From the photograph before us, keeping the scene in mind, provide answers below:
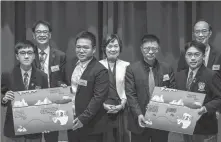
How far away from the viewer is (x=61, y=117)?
9.80ft

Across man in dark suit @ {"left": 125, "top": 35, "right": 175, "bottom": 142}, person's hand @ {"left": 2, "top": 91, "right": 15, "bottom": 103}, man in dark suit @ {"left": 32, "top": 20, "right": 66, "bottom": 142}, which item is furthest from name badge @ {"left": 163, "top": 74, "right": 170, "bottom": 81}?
person's hand @ {"left": 2, "top": 91, "right": 15, "bottom": 103}

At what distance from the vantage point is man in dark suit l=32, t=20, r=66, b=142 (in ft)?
10.5

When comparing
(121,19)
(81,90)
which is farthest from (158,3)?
(81,90)

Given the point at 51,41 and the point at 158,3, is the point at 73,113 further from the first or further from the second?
the point at 158,3

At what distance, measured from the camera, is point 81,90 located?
2959 mm

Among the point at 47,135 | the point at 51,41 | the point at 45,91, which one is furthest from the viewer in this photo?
the point at 51,41

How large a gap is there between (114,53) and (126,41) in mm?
527

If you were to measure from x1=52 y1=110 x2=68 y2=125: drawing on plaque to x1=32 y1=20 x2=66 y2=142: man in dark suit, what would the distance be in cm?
29

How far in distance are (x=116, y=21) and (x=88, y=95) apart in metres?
1.17

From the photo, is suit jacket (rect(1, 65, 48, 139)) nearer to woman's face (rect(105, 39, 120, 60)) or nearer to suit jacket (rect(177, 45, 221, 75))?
woman's face (rect(105, 39, 120, 60))

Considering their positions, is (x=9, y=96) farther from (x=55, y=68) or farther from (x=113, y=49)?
(x=113, y=49)

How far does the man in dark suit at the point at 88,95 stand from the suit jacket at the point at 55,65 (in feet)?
0.65

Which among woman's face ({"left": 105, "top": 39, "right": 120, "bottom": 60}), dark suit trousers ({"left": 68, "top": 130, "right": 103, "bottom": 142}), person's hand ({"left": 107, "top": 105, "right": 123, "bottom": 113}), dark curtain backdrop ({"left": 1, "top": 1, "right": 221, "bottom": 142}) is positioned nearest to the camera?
dark suit trousers ({"left": 68, "top": 130, "right": 103, "bottom": 142})

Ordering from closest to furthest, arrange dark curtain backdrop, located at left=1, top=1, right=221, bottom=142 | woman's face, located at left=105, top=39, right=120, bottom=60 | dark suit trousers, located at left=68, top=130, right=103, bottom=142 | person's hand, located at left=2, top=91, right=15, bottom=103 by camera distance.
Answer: person's hand, located at left=2, top=91, right=15, bottom=103, dark suit trousers, located at left=68, top=130, right=103, bottom=142, woman's face, located at left=105, top=39, right=120, bottom=60, dark curtain backdrop, located at left=1, top=1, right=221, bottom=142
